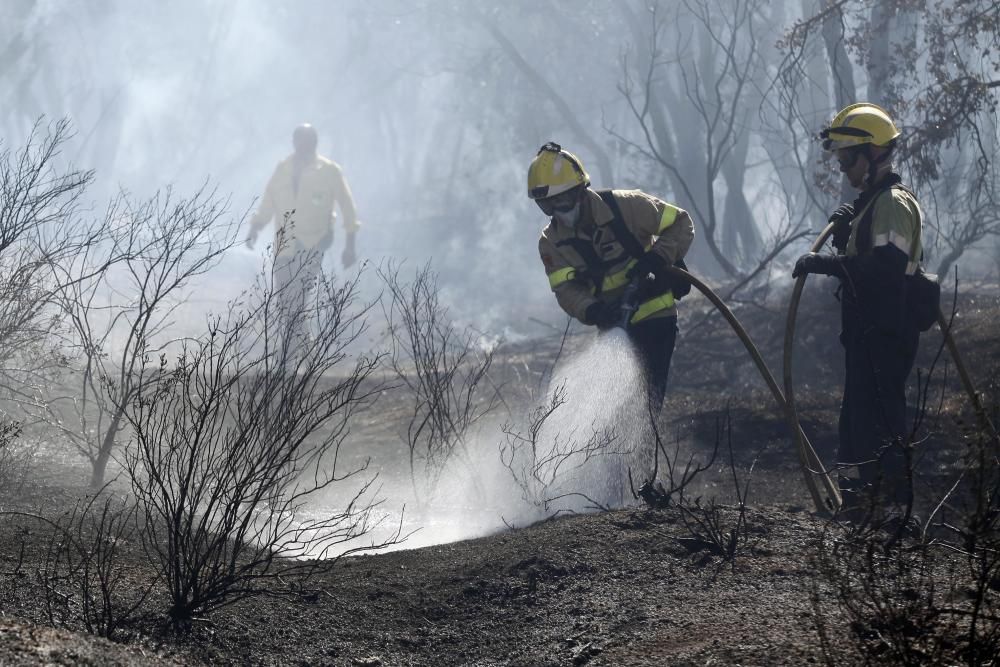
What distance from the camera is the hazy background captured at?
1602cm

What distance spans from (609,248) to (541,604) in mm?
2563

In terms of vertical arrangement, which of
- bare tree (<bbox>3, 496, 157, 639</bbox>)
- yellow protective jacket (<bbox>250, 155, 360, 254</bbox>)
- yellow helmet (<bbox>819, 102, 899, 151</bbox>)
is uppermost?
yellow protective jacket (<bbox>250, 155, 360, 254</bbox>)

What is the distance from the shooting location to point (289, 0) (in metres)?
51.5

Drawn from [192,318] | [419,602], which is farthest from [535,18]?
[419,602]

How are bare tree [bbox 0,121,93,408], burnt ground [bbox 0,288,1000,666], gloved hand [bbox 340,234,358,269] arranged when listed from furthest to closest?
1. gloved hand [bbox 340,234,358,269]
2. bare tree [bbox 0,121,93,408]
3. burnt ground [bbox 0,288,1000,666]

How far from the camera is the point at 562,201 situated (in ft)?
19.9

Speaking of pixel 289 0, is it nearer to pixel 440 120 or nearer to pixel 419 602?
pixel 440 120

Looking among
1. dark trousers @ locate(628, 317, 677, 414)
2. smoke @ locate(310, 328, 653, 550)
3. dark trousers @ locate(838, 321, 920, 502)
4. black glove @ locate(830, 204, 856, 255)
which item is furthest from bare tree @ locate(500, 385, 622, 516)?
black glove @ locate(830, 204, 856, 255)

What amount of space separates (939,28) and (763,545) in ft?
29.7

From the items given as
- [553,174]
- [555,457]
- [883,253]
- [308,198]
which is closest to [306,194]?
[308,198]

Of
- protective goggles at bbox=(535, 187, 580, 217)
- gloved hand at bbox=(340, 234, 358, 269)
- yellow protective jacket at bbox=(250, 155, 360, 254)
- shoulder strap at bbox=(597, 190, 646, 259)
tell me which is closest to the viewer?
protective goggles at bbox=(535, 187, 580, 217)

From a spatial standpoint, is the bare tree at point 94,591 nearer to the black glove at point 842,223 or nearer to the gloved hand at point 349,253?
the black glove at point 842,223

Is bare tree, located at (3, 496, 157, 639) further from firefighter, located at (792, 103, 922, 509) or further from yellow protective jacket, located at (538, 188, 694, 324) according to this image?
firefighter, located at (792, 103, 922, 509)

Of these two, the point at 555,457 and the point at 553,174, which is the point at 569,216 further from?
the point at 555,457
